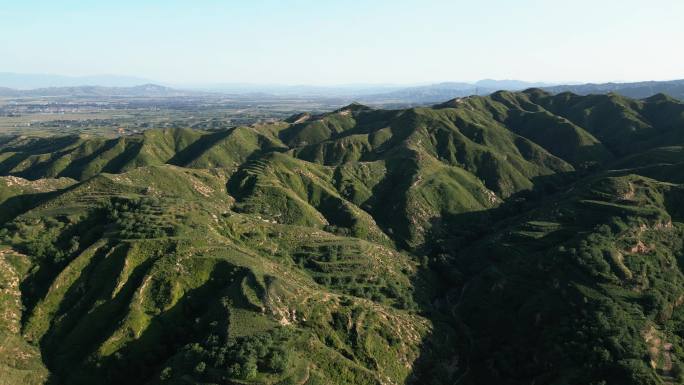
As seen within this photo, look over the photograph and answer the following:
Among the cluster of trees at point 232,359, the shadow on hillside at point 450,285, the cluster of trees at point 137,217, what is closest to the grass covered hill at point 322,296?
the cluster of trees at point 232,359

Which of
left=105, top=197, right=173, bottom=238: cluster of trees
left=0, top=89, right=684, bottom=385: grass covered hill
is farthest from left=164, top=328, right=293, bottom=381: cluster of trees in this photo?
left=105, top=197, right=173, bottom=238: cluster of trees

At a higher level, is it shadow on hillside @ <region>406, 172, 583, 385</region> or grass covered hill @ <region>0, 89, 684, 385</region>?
grass covered hill @ <region>0, 89, 684, 385</region>

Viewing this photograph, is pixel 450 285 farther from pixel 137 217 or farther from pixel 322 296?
pixel 137 217

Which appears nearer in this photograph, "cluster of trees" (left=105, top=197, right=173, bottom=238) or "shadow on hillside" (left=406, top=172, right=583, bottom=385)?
"shadow on hillside" (left=406, top=172, right=583, bottom=385)

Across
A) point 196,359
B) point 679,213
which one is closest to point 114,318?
point 196,359

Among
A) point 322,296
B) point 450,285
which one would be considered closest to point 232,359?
point 322,296

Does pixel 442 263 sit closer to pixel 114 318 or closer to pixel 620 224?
pixel 620 224

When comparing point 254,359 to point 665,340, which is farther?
point 665,340

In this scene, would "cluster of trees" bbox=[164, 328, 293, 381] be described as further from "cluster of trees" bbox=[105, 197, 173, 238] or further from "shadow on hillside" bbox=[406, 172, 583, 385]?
"cluster of trees" bbox=[105, 197, 173, 238]

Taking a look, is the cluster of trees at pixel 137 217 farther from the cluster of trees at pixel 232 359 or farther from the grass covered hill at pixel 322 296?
the cluster of trees at pixel 232 359

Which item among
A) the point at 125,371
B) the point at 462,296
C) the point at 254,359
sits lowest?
the point at 462,296

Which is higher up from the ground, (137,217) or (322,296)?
(137,217)
